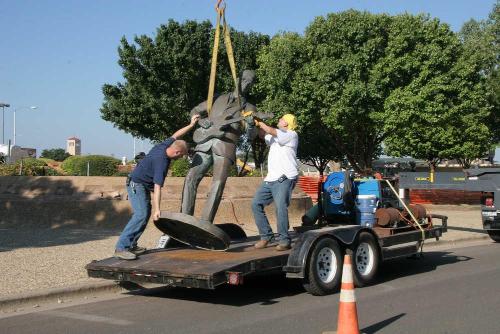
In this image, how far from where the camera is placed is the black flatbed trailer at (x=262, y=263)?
675 centimetres

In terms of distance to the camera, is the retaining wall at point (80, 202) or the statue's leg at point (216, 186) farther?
the retaining wall at point (80, 202)

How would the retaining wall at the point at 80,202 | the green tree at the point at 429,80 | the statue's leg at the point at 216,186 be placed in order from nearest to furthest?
the statue's leg at the point at 216,186 < the retaining wall at the point at 80,202 < the green tree at the point at 429,80

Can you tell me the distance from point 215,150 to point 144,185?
1303 millimetres

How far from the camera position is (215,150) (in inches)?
347

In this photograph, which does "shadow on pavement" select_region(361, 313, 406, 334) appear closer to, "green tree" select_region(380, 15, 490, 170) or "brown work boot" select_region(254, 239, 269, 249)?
"brown work boot" select_region(254, 239, 269, 249)

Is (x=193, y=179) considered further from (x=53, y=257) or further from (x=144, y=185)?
(x=53, y=257)

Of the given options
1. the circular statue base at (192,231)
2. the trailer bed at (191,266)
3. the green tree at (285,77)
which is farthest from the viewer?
the green tree at (285,77)

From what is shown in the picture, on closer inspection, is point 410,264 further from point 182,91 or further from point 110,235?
point 182,91

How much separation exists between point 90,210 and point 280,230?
26.9ft

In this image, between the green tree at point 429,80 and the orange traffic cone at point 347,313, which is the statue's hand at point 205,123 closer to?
the orange traffic cone at point 347,313

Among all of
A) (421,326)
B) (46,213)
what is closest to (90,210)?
(46,213)

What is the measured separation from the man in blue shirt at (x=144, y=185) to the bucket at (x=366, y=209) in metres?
3.31

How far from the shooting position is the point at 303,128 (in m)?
28.3

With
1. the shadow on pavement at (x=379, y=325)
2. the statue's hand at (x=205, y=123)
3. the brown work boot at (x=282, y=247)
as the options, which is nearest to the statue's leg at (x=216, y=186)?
the statue's hand at (x=205, y=123)
